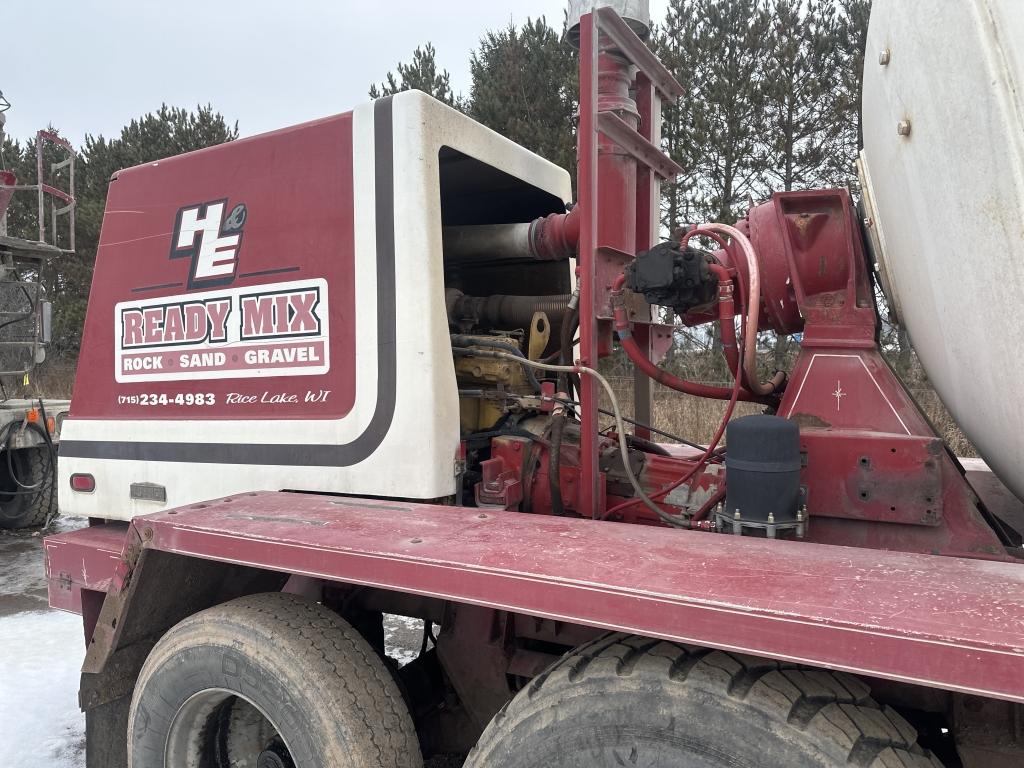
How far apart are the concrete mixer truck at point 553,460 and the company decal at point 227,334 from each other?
0.01m

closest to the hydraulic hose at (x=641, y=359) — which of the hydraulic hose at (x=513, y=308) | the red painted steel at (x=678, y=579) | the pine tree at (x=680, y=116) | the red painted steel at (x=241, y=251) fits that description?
the hydraulic hose at (x=513, y=308)

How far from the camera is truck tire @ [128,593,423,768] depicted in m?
1.98

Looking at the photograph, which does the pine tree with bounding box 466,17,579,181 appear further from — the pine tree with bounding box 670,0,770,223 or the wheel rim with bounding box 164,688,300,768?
the wheel rim with bounding box 164,688,300,768

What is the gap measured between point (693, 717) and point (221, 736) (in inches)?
65.6

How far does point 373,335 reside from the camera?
2520 mm

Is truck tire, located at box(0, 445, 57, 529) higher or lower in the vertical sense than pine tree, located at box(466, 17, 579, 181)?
lower

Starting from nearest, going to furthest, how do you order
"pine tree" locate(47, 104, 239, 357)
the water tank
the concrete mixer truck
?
the water tank
the concrete mixer truck
"pine tree" locate(47, 104, 239, 357)

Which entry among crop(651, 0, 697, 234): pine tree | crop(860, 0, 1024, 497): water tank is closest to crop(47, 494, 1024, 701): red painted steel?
crop(860, 0, 1024, 497): water tank

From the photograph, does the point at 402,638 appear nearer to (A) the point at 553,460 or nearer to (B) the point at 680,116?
(A) the point at 553,460

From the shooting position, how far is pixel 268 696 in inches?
81.4

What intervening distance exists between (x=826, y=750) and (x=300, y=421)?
190cm

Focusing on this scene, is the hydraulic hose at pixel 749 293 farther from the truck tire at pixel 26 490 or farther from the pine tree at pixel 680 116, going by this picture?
the pine tree at pixel 680 116

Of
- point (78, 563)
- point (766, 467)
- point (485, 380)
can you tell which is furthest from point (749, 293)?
point (78, 563)

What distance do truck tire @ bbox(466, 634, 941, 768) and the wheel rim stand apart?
0.97m
